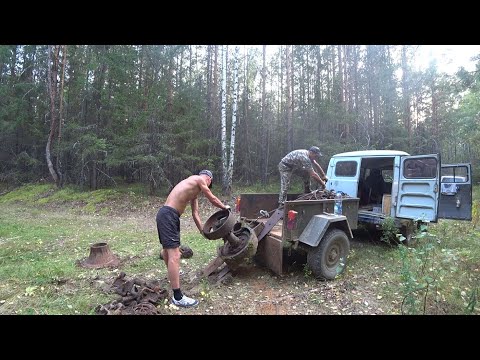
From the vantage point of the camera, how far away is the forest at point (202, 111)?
13141 millimetres

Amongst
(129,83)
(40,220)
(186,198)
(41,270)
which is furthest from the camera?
(129,83)

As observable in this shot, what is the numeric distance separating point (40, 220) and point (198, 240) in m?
6.11

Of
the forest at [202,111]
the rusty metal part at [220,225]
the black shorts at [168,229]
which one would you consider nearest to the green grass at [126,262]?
the rusty metal part at [220,225]

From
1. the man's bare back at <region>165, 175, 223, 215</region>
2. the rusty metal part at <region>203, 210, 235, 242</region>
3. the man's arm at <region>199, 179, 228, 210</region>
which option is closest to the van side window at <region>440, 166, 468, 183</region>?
the rusty metal part at <region>203, 210, 235, 242</region>

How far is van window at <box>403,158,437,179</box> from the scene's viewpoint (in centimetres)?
580

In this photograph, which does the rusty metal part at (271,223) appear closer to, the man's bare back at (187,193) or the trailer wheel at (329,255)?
the trailer wheel at (329,255)

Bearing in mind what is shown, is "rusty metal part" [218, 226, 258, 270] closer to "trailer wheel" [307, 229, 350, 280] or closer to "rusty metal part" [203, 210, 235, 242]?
"rusty metal part" [203, 210, 235, 242]

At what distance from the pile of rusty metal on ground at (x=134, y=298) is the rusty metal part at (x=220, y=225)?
1.02 metres

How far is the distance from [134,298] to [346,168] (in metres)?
5.68

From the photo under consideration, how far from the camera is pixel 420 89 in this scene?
63.1ft

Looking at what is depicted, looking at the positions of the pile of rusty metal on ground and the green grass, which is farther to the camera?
the green grass

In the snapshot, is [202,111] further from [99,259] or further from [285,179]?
[99,259]
